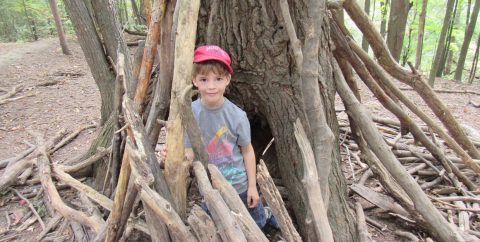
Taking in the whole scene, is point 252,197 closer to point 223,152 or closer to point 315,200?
point 223,152

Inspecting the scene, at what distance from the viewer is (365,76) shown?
9.12 feet

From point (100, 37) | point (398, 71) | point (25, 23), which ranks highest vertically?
point (25, 23)

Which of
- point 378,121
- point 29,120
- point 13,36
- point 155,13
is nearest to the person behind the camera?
point 155,13

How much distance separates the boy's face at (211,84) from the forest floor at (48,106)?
60.1 inches

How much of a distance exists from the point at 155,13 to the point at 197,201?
1.28 meters

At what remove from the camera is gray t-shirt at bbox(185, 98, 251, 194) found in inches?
83.1

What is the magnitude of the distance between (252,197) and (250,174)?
0.45ft

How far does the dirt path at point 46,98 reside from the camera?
5.36 metres

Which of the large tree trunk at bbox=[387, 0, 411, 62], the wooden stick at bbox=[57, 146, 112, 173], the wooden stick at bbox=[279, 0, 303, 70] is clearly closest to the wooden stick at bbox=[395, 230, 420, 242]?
the wooden stick at bbox=[279, 0, 303, 70]

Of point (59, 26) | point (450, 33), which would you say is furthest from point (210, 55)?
point (450, 33)

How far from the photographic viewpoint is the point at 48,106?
22.3 feet

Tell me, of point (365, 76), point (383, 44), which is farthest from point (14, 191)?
point (383, 44)

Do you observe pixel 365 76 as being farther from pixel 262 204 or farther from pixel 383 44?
pixel 262 204

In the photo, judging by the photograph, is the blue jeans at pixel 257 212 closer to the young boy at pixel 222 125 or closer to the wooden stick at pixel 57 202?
the young boy at pixel 222 125
